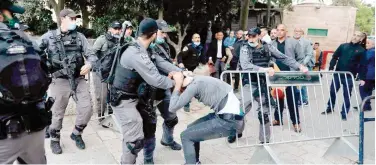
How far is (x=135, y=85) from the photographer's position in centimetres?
326

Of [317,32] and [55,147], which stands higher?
[317,32]

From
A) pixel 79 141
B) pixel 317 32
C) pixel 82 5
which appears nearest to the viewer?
pixel 79 141

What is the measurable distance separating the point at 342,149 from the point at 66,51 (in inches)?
145

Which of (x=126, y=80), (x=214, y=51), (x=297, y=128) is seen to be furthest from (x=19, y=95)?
(x=214, y=51)

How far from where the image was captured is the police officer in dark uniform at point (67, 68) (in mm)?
4070

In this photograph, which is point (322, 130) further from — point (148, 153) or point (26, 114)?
point (26, 114)

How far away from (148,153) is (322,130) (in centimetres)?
308

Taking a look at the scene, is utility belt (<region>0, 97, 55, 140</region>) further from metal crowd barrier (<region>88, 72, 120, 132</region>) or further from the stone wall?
the stone wall

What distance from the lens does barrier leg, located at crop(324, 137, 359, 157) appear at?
4113 mm

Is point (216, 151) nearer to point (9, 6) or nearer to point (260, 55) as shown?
point (260, 55)

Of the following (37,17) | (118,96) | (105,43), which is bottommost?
(118,96)

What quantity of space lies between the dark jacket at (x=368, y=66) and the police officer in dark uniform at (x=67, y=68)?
16.2 ft

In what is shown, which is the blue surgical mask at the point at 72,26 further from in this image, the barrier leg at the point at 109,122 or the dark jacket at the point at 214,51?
the dark jacket at the point at 214,51

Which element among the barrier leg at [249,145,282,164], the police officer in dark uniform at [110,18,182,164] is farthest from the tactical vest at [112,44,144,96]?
the barrier leg at [249,145,282,164]
